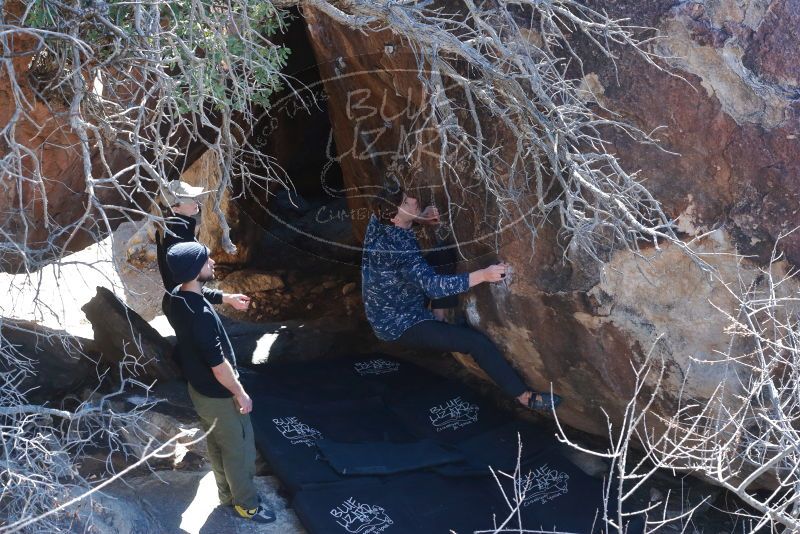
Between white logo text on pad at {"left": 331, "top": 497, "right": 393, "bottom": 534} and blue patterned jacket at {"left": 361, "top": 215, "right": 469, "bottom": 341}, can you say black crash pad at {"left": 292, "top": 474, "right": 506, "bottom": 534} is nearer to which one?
white logo text on pad at {"left": 331, "top": 497, "right": 393, "bottom": 534}

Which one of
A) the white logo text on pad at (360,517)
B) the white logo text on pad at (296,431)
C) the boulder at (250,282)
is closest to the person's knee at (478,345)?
the white logo text on pad at (296,431)

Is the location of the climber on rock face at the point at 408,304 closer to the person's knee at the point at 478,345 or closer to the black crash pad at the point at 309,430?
the person's knee at the point at 478,345

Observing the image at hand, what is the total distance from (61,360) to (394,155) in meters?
2.27

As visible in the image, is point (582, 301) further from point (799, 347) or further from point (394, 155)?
point (394, 155)

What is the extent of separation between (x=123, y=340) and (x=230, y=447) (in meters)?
1.38

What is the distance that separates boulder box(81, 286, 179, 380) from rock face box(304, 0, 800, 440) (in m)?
2.01

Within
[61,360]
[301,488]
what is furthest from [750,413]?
[61,360]

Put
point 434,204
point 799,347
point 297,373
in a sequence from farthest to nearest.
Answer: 1. point 297,373
2. point 434,204
3. point 799,347

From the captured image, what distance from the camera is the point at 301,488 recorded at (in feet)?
13.2

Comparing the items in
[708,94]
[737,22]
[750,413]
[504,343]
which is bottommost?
[504,343]

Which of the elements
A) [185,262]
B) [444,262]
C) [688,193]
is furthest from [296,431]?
[688,193]

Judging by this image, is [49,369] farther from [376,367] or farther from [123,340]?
[376,367]

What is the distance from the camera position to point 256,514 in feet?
12.6

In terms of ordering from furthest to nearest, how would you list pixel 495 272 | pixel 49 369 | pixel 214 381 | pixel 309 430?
pixel 49 369 → pixel 309 430 → pixel 495 272 → pixel 214 381
